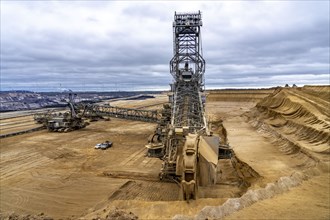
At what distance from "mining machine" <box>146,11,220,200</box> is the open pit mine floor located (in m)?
1.24

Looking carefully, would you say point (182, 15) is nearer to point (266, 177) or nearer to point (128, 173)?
point (128, 173)

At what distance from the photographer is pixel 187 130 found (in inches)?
602

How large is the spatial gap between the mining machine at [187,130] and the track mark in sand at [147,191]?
67 cm

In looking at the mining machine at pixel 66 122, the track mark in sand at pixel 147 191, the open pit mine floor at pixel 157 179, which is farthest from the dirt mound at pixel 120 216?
the mining machine at pixel 66 122

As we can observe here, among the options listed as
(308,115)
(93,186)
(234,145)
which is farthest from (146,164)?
(308,115)

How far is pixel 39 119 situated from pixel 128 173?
3718 cm

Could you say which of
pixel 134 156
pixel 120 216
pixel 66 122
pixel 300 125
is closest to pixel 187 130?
pixel 120 216

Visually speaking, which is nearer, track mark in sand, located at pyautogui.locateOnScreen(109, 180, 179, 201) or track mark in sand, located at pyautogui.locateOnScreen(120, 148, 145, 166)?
track mark in sand, located at pyautogui.locateOnScreen(109, 180, 179, 201)

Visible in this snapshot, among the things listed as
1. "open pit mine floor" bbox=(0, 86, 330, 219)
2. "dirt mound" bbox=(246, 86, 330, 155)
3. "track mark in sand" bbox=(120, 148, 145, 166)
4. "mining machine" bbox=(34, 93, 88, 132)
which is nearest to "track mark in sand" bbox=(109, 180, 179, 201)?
"open pit mine floor" bbox=(0, 86, 330, 219)

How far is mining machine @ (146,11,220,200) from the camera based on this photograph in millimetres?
12539

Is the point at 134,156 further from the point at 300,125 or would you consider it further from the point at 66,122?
the point at 66,122

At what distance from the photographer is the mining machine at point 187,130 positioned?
12.5m

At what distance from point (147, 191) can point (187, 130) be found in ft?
20.0

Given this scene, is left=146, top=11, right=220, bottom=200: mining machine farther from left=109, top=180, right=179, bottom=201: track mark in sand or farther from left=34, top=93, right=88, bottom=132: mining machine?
left=34, top=93, right=88, bottom=132: mining machine
